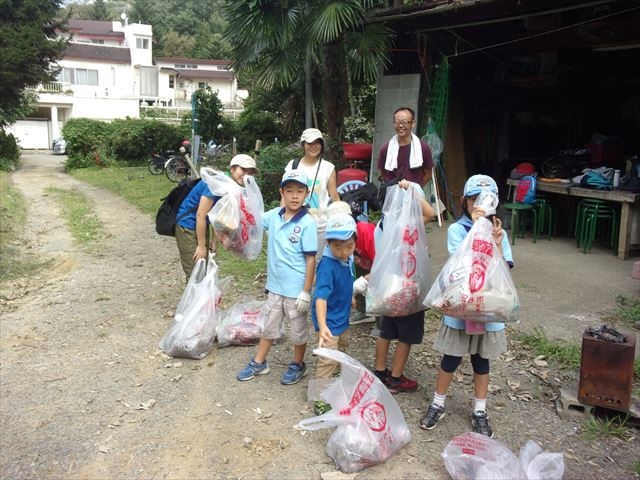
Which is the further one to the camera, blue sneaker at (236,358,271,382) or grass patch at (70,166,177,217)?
grass patch at (70,166,177,217)

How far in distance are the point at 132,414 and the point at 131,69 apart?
45991mm

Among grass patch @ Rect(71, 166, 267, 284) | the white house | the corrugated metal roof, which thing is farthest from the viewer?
the corrugated metal roof

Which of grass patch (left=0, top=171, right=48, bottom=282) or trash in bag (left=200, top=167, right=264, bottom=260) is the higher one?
trash in bag (left=200, top=167, right=264, bottom=260)

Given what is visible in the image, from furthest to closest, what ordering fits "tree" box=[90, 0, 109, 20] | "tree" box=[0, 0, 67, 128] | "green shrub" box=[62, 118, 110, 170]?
"tree" box=[90, 0, 109, 20] < "green shrub" box=[62, 118, 110, 170] < "tree" box=[0, 0, 67, 128]

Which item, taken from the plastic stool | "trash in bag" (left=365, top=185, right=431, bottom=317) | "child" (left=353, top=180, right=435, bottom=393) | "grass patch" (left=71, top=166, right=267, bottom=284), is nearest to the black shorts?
"child" (left=353, top=180, right=435, bottom=393)

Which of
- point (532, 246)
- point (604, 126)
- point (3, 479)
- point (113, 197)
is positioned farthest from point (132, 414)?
point (113, 197)

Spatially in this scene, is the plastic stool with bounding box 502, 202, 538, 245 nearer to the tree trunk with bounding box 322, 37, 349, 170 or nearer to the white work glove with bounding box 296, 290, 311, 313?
the tree trunk with bounding box 322, 37, 349, 170

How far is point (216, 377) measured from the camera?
414 centimetres

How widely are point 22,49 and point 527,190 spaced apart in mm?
12903

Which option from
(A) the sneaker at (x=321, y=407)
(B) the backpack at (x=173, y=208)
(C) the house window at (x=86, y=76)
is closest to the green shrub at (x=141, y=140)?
(B) the backpack at (x=173, y=208)

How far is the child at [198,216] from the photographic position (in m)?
4.41

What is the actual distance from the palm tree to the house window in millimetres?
38622

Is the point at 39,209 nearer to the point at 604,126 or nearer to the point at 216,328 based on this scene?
the point at 216,328

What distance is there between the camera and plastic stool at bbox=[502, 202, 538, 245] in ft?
24.5
